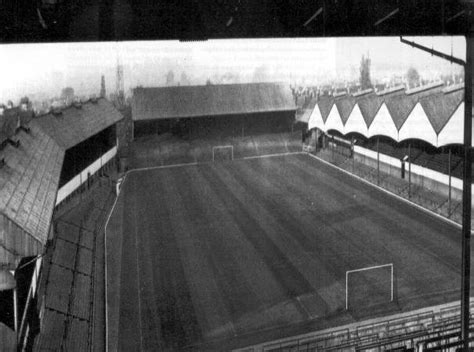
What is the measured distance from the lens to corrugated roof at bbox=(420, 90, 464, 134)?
21.8m

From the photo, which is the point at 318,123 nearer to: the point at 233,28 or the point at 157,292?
the point at 157,292

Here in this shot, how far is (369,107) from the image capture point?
28.4m

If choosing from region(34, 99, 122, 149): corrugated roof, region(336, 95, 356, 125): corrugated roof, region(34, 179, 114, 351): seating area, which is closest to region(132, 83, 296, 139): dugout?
region(34, 99, 122, 149): corrugated roof

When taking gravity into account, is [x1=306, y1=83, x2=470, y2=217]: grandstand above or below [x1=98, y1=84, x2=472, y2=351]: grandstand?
above

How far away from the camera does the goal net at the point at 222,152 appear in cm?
3600

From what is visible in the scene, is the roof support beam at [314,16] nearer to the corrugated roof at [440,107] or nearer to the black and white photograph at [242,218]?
the black and white photograph at [242,218]

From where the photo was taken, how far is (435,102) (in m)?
22.8

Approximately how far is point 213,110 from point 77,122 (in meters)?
13.8

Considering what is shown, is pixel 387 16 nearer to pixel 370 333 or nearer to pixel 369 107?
pixel 370 333

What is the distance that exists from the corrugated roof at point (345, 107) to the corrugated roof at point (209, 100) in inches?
324

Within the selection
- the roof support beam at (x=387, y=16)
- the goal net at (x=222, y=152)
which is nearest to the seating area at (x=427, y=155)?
the goal net at (x=222, y=152)

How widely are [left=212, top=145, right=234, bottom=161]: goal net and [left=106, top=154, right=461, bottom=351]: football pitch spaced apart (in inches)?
350

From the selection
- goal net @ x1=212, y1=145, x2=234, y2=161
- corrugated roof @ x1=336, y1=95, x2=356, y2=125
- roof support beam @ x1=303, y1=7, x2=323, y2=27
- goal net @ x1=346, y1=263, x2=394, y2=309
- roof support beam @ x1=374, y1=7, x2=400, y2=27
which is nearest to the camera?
roof support beam @ x1=303, y1=7, x2=323, y2=27

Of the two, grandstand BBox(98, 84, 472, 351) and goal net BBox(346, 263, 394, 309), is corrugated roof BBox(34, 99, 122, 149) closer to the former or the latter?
grandstand BBox(98, 84, 472, 351)
